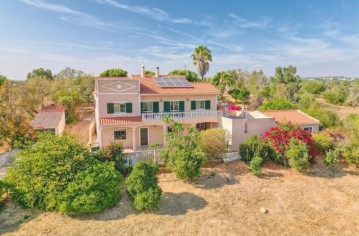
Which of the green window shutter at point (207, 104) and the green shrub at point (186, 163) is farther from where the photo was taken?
the green window shutter at point (207, 104)

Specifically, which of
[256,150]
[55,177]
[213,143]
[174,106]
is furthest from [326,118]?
[55,177]

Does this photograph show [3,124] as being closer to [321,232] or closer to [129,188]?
[129,188]

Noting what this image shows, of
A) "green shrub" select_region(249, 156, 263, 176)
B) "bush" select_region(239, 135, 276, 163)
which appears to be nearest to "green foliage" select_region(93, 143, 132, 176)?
"green shrub" select_region(249, 156, 263, 176)

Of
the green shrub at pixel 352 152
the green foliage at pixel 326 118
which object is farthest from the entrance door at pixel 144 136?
the green foliage at pixel 326 118

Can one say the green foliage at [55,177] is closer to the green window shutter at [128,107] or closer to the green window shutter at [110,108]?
the green window shutter at [110,108]

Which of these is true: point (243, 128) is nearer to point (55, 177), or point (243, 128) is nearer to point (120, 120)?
point (120, 120)
